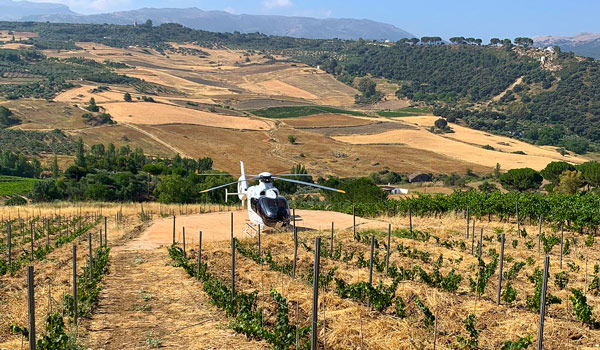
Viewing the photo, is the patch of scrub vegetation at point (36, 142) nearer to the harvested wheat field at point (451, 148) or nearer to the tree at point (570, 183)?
the harvested wheat field at point (451, 148)

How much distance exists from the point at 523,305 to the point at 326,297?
4.92 m

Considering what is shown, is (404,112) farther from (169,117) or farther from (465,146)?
(169,117)

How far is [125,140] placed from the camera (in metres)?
95.3

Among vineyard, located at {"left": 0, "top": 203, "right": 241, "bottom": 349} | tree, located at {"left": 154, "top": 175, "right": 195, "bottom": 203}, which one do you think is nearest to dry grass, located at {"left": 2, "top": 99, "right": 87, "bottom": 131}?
tree, located at {"left": 154, "top": 175, "right": 195, "bottom": 203}

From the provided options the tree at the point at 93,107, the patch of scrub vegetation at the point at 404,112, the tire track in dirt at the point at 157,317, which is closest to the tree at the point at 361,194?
the tire track in dirt at the point at 157,317

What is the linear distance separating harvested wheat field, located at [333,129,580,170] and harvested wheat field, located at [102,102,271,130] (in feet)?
67.0

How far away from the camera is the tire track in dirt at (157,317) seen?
11.7 metres

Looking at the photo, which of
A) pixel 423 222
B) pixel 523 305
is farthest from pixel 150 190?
pixel 523 305

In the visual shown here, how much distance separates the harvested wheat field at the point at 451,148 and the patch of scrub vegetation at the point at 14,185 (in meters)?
59.0

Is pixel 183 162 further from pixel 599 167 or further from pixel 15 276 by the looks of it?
pixel 15 276

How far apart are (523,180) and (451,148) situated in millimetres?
42548

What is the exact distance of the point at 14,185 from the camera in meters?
61.7

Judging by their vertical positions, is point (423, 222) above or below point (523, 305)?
below

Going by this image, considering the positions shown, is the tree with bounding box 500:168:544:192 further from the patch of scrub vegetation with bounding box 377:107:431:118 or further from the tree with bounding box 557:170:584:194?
the patch of scrub vegetation with bounding box 377:107:431:118
